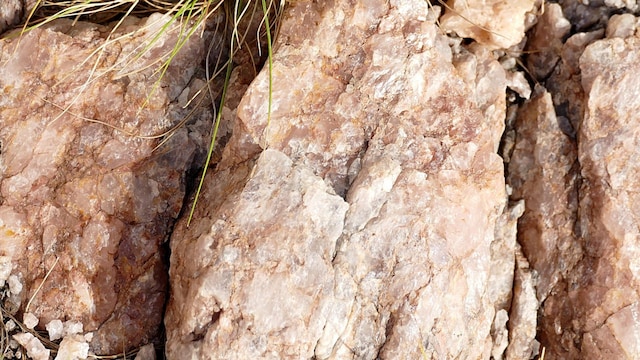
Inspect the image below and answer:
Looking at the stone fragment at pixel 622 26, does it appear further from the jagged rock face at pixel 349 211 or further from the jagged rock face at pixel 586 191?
the jagged rock face at pixel 349 211

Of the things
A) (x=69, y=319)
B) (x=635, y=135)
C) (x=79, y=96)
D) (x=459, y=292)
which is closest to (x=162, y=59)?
(x=79, y=96)

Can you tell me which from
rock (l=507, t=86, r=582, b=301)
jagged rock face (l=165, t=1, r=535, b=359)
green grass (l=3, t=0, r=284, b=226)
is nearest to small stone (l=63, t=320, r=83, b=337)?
jagged rock face (l=165, t=1, r=535, b=359)

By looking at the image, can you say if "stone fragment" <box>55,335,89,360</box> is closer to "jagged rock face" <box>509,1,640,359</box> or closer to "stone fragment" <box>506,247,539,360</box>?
"stone fragment" <box>506,247,539,360</box>

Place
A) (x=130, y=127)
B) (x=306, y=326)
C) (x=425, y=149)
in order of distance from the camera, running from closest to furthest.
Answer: (x=306, y=326)
(x=425, y=149)
(x=130, y=127)

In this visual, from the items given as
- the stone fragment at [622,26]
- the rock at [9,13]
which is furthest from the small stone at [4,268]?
the stone fragment at [622,26]

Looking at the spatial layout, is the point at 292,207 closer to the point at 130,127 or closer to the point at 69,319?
the point at 130,127

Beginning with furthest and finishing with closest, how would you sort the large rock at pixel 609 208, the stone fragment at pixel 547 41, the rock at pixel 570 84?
the stone fragment at pixel 547 41, the rock at pixel 570 84, the large rock at pixel 609 208
